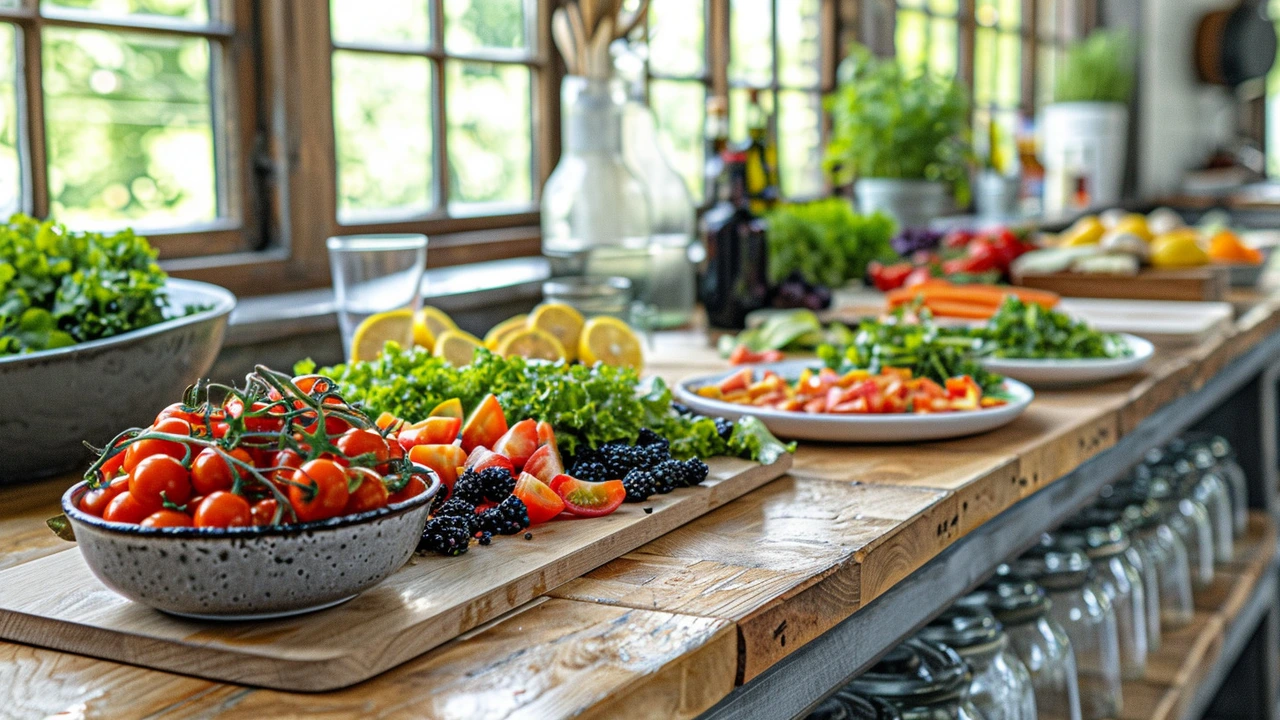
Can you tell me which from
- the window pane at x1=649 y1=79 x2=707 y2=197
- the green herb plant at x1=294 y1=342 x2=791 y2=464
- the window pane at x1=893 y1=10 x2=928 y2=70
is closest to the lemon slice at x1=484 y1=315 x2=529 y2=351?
the green herb plant at x1=294 y1=342 x2=791 y2=464

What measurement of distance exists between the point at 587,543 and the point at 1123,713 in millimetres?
1260

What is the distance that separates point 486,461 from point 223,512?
1.06ft

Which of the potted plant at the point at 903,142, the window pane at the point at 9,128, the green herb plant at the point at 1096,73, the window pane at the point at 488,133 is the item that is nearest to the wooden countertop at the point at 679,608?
the window pane at the point at 9,128

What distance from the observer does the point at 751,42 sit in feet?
11.4

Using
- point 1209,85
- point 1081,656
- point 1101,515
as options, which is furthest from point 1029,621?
point 1209,85

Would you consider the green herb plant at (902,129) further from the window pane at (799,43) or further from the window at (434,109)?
the window at (434,109)

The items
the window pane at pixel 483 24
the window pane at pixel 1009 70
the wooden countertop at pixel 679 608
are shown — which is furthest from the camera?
the window pane at pixel 1009 70

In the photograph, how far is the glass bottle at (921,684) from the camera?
1310 millimetres

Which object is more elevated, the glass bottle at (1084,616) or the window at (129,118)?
the window at (129,118)

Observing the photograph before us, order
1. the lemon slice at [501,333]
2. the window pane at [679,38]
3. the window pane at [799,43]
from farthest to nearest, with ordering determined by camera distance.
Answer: the window pane at [799,43] < the window pane at [679,38] < the lemon slice at [501,333]

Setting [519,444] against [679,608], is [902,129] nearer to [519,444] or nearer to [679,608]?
[519,444]

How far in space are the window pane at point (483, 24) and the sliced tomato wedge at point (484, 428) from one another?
1.47m

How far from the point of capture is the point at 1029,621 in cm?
162

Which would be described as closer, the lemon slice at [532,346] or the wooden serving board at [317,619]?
the wooden serving board at [317,619]
